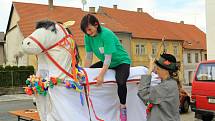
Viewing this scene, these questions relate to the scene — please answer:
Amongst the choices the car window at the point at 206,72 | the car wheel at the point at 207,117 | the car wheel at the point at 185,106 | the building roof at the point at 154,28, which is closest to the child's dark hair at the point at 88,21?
the car window at the point at 206,72

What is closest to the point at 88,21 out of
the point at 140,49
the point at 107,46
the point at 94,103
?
the point at 107,46

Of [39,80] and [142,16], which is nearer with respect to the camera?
[39,80]

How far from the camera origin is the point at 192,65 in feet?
157

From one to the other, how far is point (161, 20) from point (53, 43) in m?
49.2

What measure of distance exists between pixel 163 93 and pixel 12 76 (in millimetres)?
24482

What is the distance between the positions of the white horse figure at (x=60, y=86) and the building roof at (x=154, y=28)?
3606 cm

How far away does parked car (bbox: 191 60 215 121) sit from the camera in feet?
29.8

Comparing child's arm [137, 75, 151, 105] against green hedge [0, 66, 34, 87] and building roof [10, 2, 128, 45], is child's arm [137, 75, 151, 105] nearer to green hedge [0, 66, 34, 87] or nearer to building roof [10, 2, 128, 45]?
green hedge [0, 66, 34, 87]

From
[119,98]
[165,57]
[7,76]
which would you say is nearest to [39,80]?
[119,98]

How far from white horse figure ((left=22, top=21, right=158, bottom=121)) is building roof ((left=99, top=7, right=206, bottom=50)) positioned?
1420 inches

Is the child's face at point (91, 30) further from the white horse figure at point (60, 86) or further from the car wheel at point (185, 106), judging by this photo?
the car wheel at point (185, 106)

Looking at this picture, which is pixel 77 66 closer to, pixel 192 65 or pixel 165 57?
pixel 165 57

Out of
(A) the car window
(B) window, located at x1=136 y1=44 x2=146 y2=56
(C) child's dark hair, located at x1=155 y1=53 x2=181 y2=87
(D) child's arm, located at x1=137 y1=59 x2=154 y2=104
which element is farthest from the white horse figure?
(B) window, located at x1=136 y1=44 x2=146 y2=56

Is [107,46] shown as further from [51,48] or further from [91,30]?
[51,48]
